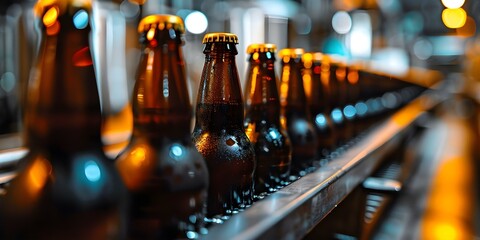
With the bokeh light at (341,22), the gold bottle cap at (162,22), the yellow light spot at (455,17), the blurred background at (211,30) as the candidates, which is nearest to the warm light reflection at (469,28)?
the yellow light spot at (455,17)

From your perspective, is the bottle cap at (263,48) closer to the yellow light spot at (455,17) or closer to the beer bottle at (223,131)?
the beer bottle at (223,131)

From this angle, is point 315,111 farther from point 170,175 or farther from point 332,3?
point 332,3

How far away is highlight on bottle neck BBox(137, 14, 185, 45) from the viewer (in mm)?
534

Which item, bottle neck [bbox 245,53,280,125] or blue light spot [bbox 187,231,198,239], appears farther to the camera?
bottle neck [bbox 245,53,280,125]

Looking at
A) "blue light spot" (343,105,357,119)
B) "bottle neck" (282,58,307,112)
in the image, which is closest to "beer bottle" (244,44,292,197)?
"bottle neck" (282,58,307,112)

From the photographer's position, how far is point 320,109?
1022 mm

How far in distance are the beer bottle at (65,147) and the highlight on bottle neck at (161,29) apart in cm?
12

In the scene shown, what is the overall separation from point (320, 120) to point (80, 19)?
66 centimetres

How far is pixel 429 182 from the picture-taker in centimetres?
243

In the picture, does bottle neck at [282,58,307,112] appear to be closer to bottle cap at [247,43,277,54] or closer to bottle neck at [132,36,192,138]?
bottle cap at [247,43,277,54]

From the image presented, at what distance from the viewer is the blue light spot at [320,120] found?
3.26ft

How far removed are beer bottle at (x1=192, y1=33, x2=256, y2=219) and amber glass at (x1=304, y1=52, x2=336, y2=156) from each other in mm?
363

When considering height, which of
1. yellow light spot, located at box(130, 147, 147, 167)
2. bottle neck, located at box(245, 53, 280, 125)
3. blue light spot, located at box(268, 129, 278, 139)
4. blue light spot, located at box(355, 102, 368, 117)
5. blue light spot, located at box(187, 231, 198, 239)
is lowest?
blue light spot, located at box(187, 231, 198, 239)

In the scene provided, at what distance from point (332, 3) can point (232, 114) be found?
5.32 meters
